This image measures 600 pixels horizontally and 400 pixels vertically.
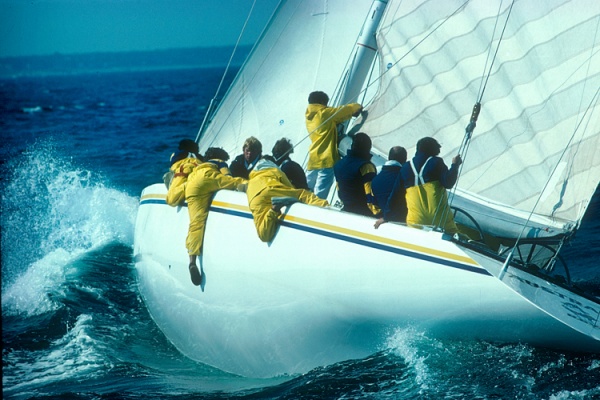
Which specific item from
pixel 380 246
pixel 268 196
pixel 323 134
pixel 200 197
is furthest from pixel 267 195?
pixel 323 134

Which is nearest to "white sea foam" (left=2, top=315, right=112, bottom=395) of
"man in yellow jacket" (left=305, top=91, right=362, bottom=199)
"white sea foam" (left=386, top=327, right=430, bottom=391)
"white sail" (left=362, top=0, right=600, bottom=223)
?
"man in yellow jacket" (left=305, top=91, right=362, bottom=199)

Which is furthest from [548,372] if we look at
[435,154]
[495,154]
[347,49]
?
[347,49]

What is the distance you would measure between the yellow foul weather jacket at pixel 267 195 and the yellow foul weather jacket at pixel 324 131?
3.11ft

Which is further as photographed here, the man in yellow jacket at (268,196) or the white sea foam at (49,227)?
the white sea foam at (49,227)

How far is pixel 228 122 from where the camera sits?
8.22m

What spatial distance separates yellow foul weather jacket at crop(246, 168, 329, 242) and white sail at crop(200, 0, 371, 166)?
5.98 ft

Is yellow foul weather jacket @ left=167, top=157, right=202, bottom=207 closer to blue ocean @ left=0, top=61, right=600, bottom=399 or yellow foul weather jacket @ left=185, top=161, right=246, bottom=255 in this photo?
yellow foul weather jacket @ left=185, top=161, right=246, bottom=255

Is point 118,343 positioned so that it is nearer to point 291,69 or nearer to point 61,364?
point 61,364

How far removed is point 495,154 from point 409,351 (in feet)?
7.00

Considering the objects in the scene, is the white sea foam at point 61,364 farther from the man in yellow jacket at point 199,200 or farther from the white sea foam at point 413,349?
the white sea foam at point 413,349

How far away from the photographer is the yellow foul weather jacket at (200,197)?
6.16 m

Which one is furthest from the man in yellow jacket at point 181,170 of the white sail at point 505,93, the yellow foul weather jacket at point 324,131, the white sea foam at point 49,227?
the white sea foam at point 49,227

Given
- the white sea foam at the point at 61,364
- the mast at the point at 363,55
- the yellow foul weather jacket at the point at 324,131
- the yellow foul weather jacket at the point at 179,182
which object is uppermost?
the mast at the point at 363,55

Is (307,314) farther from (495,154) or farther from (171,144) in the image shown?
(171,144)
